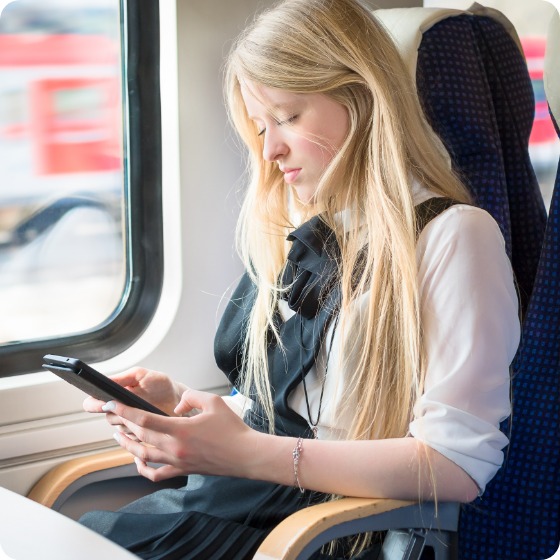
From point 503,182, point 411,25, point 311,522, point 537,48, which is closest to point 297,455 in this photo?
point 311,522

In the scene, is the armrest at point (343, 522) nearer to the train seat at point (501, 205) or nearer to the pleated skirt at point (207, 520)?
the pleated skirt at point (207, 520)

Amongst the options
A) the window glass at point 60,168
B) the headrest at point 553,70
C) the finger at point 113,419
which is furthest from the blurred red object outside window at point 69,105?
the headrest at point 553,70

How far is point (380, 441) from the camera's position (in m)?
0.99

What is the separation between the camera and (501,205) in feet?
4.19

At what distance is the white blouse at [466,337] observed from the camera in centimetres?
96

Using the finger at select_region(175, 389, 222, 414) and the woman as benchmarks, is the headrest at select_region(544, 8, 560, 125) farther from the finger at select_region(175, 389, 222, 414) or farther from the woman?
the finger at select_region(175, 389, 222, 414)

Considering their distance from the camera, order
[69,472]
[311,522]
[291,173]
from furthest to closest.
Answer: [69,472]
[291,173]
[311,522]

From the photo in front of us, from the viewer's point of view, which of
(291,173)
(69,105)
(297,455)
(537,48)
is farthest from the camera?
(537,48)

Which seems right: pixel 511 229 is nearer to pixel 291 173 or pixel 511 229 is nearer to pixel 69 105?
pixel 291 173

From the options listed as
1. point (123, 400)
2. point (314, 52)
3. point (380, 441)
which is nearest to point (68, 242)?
point (123, 400)

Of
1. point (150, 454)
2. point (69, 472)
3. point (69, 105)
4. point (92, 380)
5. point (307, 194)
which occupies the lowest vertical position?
point (69, 472)

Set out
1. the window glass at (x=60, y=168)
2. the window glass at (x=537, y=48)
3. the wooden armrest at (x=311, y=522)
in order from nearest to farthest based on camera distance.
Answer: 1. the wooden armrest at (x=311, y=522)
2. the window glass at (x=60, y=168)
3. the window glass at (x=537, y=48)

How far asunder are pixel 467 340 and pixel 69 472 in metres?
0.94

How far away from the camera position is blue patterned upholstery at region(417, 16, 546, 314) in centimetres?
126
